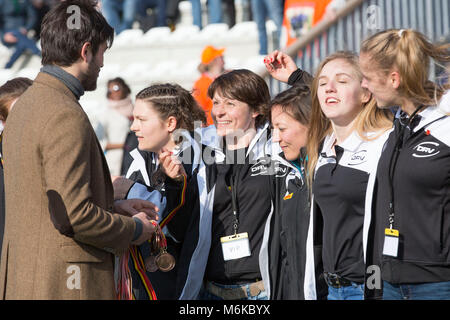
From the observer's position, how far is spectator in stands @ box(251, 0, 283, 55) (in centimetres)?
1002

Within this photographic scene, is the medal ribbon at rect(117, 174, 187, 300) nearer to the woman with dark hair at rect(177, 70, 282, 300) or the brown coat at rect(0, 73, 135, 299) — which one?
the woman with dark hair at rect(177, 70, 282, 300)

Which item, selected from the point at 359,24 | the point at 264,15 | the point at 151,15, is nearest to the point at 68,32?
the point at 359,24

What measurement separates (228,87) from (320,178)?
0.99 metres

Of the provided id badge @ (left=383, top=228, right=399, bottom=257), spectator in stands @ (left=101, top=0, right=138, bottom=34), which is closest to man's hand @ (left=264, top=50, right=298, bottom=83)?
id badge @ (left=383, top=228, right=399, bottom=257)

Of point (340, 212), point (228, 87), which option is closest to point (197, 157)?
point (228, 87)

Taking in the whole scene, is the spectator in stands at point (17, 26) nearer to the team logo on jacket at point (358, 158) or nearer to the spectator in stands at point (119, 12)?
the spectator in stands at point (119, 12)

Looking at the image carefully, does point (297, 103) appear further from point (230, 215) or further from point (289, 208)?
point (230, 215)

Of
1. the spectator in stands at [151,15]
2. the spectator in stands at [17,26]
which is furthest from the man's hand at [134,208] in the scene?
the spectator in stands at [17,26]

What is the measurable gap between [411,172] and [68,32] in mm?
1657

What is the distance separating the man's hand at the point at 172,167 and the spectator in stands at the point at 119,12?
765 centimetres

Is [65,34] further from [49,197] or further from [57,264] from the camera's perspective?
[57,264]

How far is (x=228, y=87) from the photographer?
4527 mm

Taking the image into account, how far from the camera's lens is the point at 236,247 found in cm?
417

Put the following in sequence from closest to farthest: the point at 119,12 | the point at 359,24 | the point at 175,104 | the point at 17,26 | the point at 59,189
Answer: the point at 59,189, the point at 175,104, the point at 359,24, the point at 119,12, the point at 17,26
